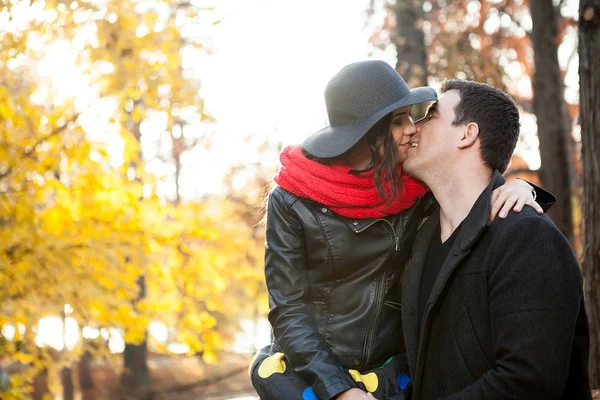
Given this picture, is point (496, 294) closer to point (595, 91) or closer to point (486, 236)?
point (486, 236)

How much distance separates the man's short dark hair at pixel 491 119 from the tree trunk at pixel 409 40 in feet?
18.2

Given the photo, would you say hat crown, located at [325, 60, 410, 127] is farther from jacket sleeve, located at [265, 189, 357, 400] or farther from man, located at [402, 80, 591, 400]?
jacket sleeve, located at [265, 189, 357, 400]

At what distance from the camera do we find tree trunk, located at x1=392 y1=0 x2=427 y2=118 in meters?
8.27

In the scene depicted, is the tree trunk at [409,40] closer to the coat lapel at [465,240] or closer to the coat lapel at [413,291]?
the coat lapel at [413,291]

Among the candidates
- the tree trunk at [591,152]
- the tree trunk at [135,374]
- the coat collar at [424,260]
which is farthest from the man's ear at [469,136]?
the tree trunk at [135,374]

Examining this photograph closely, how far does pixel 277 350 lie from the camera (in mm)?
2744

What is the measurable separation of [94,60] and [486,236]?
3855mm

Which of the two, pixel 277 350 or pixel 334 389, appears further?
pixel 277 350

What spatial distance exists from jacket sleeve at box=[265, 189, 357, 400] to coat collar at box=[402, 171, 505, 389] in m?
0.28

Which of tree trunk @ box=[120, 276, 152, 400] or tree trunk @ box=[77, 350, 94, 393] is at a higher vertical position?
tree trunk @ box=[120, 276, 152, 400]

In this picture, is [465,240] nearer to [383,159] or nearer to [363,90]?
[383,159]

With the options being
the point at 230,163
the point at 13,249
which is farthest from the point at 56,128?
the point at 230,163

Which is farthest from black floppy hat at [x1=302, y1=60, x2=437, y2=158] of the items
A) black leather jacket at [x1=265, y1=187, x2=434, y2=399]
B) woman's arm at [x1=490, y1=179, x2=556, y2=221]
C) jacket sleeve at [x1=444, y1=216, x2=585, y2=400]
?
jacket sleeve at [x1=444, y1=216, x2=585, y2=400]

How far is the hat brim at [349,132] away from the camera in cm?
257
